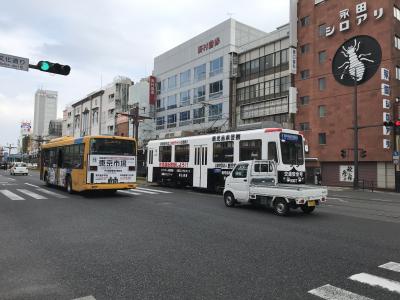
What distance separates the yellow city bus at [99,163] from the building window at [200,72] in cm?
3490

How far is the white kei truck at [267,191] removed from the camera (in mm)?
11309

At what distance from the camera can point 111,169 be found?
16953 mm

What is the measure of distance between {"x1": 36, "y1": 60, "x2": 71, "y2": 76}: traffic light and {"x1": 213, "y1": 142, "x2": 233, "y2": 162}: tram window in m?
9.28

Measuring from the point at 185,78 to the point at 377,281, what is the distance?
52405 millimetres

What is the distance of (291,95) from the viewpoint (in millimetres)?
38812

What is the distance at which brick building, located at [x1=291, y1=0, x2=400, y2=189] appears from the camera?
32.3 metres

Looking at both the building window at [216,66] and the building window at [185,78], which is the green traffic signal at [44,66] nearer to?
the building window at [216,66]

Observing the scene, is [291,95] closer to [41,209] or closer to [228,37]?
[228,37]

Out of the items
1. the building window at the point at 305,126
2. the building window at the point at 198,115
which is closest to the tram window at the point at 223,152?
the building window at the point at 305,126

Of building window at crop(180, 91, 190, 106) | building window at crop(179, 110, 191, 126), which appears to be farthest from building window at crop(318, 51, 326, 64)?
building window at crop(180, 91, 190, 106)

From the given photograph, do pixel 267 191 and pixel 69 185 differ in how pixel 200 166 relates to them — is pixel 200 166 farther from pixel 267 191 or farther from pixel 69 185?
pixel 267 191

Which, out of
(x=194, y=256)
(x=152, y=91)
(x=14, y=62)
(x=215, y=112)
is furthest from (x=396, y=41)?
(x=152, y=91)

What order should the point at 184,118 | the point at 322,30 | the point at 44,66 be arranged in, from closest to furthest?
the point at 44,66 < the point at 322,30 < the point at 184,118

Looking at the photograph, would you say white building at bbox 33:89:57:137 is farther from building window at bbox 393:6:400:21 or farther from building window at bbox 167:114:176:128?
building window at bbox 393:6:400:21
